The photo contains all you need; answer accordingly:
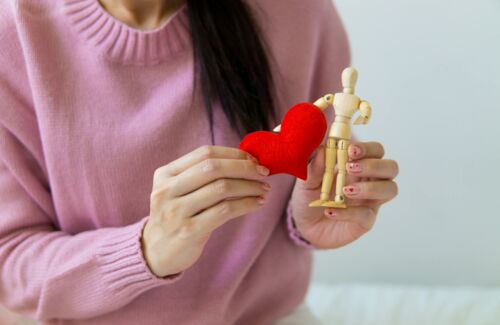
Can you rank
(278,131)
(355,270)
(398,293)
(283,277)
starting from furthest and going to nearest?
(355,270)
(398,293)
(283,277)
(278,131)

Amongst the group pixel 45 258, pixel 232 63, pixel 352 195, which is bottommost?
pixel 45 258

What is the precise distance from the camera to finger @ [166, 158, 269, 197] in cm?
50

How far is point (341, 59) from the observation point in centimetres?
81

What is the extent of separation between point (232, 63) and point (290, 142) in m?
0.21

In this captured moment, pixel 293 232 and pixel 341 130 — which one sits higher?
pixel 341 130

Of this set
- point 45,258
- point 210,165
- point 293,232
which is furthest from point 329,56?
point 45,258

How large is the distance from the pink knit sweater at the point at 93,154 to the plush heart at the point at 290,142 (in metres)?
0.19

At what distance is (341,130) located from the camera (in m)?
0.51

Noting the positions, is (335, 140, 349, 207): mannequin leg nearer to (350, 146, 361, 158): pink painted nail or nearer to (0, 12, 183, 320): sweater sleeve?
(350, 146, 361, 158): pink painted nail

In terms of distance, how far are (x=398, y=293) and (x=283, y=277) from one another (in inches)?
16.4

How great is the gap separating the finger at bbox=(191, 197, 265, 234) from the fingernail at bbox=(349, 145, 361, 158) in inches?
4.6

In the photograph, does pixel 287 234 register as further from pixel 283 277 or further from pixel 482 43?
pixel 482 43

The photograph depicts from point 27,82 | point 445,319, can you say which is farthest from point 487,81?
point 27,82

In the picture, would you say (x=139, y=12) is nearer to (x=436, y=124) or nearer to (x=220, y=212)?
(x=220, y=212)
